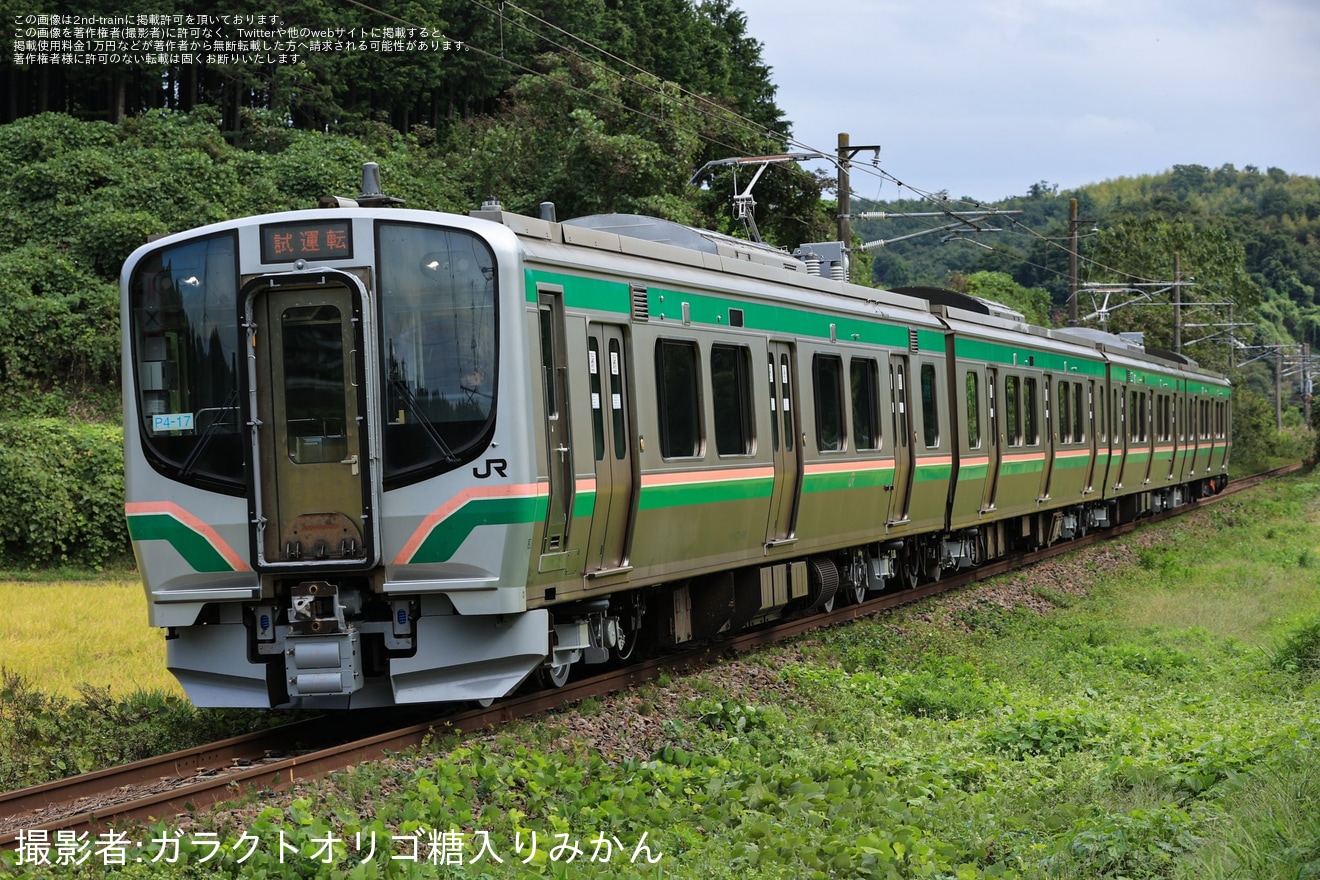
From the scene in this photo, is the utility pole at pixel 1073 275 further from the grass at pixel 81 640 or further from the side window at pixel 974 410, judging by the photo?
the grass at pixel 81 640

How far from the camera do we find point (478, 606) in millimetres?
8398

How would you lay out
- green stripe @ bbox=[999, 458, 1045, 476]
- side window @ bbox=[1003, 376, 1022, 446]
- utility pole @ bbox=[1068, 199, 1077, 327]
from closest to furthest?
green stripe @ bbox=[999, 458, 1045, 476]
side window @ bbox=[1003, 376, 1022, 446]
utility pole @ bbox=[1068, 199, 1077, 327]

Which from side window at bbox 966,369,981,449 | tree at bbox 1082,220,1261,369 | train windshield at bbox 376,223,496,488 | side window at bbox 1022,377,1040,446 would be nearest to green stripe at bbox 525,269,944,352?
train windshield at bbox 376,223,496,488

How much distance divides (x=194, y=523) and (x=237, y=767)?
1565 mm

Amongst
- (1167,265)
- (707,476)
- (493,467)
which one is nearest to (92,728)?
(493,467)

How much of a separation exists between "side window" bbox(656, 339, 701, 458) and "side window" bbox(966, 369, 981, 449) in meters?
7.27

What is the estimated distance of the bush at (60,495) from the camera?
20688mm

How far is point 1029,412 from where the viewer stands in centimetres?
2003

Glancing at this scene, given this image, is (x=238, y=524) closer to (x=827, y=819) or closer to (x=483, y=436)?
(x=483, y=436)

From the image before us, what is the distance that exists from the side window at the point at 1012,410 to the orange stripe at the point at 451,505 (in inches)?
457

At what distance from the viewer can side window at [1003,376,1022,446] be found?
62.2 feet

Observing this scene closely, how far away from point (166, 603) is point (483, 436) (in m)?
2.23

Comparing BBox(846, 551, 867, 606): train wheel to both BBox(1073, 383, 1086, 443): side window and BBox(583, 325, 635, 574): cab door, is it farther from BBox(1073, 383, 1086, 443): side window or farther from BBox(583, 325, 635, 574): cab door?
BBox(1073, 383, 1086, 443): side window

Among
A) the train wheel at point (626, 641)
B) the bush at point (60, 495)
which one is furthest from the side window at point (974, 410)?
the bush at point (60, 495)
